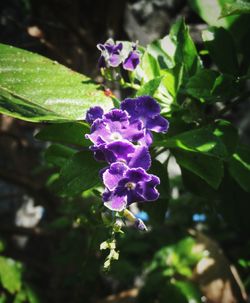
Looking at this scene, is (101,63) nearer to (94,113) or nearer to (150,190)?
(94,113)

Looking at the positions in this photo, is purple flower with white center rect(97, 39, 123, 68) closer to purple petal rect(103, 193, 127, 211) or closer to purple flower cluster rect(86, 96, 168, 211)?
purple flower cluster rect(86, 96, 168, 211)

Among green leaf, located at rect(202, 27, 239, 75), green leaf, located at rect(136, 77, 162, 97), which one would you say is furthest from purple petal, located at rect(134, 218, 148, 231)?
green leaf, located at rect(202, 27, 239, 75)

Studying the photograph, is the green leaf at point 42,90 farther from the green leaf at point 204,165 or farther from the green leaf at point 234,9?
the green leaf at point 234,9

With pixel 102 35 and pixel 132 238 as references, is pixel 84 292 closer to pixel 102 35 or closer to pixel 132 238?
pixel 132 238

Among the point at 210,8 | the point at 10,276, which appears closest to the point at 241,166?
the point at 210,8

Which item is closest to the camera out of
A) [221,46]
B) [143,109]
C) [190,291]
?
[143,109]
